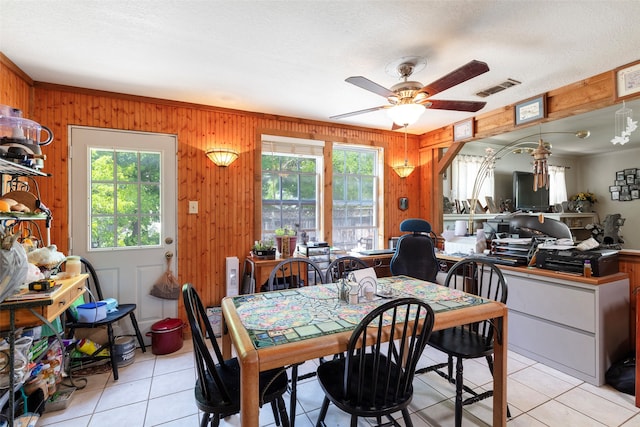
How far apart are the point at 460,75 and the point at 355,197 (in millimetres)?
2609

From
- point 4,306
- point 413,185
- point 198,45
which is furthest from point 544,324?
point 4,306

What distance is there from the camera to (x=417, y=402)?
213 cm

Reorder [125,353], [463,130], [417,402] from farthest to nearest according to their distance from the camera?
[463,130] < [125,353] < [417,402]

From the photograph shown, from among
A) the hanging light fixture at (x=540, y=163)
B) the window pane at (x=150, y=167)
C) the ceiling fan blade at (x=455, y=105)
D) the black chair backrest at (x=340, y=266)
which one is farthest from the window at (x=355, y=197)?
the window pane at (x=150, y=167)

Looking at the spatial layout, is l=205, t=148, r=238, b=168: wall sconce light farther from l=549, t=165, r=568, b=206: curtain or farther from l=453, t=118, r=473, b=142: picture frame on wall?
l=549, t=165, r=568, b=206: curtain

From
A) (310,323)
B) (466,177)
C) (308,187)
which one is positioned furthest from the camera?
(466,177)

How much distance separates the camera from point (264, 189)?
3.71m

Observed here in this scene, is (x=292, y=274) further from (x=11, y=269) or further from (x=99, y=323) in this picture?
(x=11, y=269)

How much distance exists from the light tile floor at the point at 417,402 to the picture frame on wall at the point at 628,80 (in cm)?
232

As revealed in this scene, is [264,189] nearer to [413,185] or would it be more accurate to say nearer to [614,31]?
[413,185]

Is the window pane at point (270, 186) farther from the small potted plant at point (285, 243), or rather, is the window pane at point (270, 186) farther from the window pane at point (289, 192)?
the small potted plant at point (285, 243)

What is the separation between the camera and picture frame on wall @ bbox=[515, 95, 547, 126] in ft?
9.60

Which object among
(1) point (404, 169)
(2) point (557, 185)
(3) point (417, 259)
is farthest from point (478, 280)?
(2) point (557, 185)

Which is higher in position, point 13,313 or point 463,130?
point 463,130
